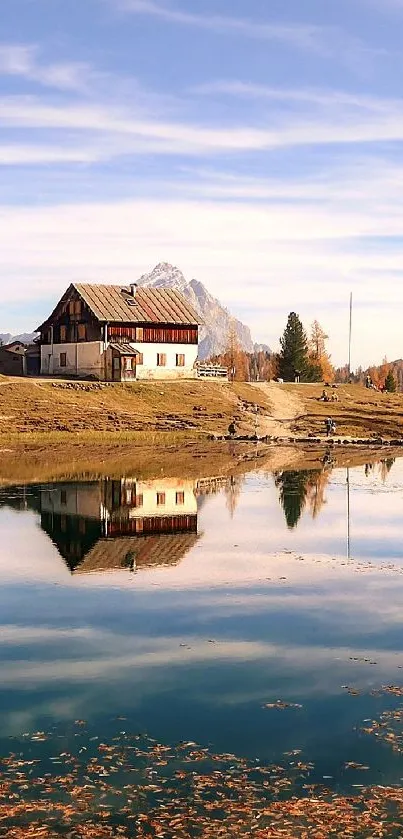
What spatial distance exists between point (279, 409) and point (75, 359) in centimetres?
2308

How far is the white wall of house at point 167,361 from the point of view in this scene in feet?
340

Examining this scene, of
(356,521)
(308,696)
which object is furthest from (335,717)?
(356,521)

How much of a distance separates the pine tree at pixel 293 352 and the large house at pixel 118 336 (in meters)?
23.3

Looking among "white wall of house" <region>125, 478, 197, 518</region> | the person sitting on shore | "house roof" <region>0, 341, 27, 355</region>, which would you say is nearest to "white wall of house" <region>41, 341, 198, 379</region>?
"house roof" <region>0, 341, 27, 355</region>

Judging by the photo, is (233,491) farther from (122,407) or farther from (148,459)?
(122,407)

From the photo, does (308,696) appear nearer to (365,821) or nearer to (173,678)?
(173,678)

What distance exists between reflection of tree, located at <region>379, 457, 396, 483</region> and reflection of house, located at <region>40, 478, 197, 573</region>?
13.7 metres

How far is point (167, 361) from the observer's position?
106 metres

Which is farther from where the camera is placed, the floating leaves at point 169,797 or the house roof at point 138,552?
the house roof at point 138,552

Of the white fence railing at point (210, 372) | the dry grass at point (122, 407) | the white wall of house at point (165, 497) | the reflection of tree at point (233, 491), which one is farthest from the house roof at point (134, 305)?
the white wall of house at point (165, 497)

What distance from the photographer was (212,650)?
21.2m

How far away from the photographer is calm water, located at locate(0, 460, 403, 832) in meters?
16.6

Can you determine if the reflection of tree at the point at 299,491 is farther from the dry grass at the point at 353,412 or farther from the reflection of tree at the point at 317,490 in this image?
the dry grass at the point at 353,412

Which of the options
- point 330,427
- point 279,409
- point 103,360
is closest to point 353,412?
point 279,409
